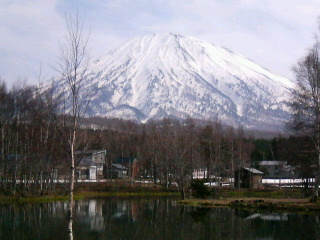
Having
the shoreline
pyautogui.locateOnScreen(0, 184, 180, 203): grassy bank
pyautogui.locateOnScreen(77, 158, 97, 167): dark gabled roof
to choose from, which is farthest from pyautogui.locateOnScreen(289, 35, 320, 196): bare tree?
pyautogui.locateOnScreen(77, 158, 97, 167): dark gabled roof

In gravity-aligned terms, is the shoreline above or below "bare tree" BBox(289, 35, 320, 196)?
below

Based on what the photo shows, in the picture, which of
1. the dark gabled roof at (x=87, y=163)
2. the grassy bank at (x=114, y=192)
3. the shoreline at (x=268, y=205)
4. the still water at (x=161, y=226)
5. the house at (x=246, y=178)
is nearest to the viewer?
the still water at (x=161, y=226)

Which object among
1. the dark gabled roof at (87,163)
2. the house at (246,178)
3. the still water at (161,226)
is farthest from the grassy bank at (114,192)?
the still water at (161,226)

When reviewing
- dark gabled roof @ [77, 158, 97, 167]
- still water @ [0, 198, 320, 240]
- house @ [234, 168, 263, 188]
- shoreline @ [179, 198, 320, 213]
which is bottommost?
still water @ [0, 198, 320, 240]

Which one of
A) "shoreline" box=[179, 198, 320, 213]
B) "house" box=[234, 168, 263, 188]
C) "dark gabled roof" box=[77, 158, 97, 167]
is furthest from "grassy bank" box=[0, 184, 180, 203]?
"dark gabled roof" box=[77, 158, 97, 167]

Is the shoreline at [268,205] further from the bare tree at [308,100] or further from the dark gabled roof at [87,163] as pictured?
the dark gabled roof at [87,163]

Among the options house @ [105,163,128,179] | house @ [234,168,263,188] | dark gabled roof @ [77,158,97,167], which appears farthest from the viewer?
house @ [105,163,128,179]

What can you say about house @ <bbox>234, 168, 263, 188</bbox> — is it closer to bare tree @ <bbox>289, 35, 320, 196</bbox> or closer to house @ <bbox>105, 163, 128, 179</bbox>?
house @ <bbox>105, 163, 128, 179</bbox>

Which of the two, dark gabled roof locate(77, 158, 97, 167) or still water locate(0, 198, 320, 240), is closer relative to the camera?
still water locate(0, 198, 320, 240)

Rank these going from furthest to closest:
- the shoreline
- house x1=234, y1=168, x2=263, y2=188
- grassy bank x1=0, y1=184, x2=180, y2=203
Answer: house x1=234, y1=168, x2=263, y2=188
grassy bank x1=0, y1=184, x2=180, y2=203
the shoreline

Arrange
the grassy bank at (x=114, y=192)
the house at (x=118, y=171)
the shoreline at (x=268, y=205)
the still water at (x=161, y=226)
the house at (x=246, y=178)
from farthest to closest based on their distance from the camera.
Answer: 1. the house at (x=118, y=171)
2. the house at (x=246, y=178)
3. the grassy bank at (x=114, y=192)
4. the shoreline at (x=268, y=205)
5. the still water at (x=161, y=226)

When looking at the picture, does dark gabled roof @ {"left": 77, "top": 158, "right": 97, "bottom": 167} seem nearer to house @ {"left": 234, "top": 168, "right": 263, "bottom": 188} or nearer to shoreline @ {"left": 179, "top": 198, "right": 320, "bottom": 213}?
house @ {"left": 234, "top": 168, "right": 263, "bottom": 188}

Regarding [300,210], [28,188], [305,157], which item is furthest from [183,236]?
[28,188]

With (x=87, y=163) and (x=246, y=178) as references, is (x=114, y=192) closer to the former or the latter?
(x=246, y=178)
